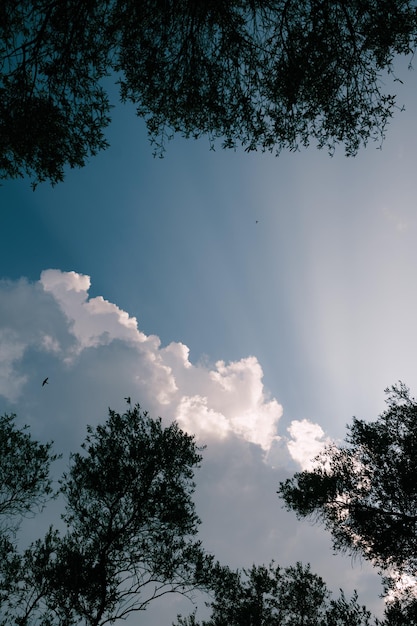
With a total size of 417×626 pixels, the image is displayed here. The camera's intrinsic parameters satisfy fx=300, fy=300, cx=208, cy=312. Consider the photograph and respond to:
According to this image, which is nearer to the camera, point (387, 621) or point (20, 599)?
point (387, 621)

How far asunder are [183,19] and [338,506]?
2036 cm

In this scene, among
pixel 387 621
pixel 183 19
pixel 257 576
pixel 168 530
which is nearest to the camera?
pixel 183 19

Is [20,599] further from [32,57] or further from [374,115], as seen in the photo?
[374,115]

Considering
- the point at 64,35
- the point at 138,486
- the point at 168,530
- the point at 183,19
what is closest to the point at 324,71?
the point at 183,19

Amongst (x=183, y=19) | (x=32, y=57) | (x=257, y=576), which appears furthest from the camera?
(x=257, y=576)

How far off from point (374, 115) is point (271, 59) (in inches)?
138

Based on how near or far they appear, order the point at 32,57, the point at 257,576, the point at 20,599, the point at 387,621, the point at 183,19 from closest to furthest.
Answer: the point at 32,57 → the point at 183,19 → the point at 387,621 → the point at 20,599 → the point at 257,576

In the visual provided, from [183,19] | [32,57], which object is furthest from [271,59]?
[32,57]

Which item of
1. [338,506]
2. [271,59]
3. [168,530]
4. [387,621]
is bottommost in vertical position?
[387,621]

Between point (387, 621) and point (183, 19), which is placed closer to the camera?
point (183, 19)

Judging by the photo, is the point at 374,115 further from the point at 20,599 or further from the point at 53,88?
the point at 20,599

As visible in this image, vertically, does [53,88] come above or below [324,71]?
above

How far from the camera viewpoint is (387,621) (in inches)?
515

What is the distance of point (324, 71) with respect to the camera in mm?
8781
